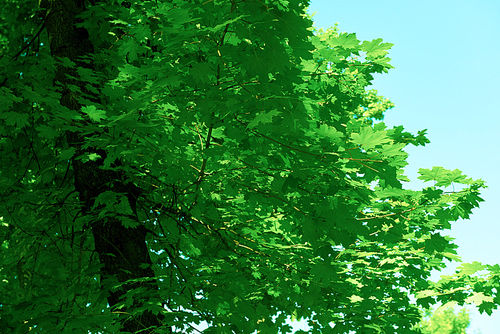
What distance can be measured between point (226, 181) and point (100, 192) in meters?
2.23

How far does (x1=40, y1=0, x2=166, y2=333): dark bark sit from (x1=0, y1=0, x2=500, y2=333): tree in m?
0.02

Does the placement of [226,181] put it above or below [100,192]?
below

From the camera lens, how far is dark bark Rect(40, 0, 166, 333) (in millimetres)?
4924

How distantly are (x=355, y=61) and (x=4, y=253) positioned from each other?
21.2ft

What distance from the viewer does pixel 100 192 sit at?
5391mm

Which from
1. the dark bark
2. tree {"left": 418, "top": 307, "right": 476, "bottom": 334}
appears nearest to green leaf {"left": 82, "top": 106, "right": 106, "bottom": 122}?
the dark bark

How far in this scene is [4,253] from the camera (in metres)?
7.00

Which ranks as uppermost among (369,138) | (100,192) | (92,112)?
(100,192)

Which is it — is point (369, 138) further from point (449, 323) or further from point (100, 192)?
point (449, 323)

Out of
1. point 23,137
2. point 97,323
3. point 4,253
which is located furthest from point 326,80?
point 4,253

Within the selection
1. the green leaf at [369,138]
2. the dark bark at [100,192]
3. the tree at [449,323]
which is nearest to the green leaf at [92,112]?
the dark bark at [100,192]

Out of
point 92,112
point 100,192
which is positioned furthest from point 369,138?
point 100,192

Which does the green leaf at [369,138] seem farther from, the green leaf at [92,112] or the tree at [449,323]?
the tree at [449,323]

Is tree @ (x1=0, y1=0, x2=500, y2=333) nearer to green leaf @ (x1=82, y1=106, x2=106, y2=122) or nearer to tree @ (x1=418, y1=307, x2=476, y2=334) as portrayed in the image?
green leaf @ (x1=82, y1=106, x2=106, y2=122)
